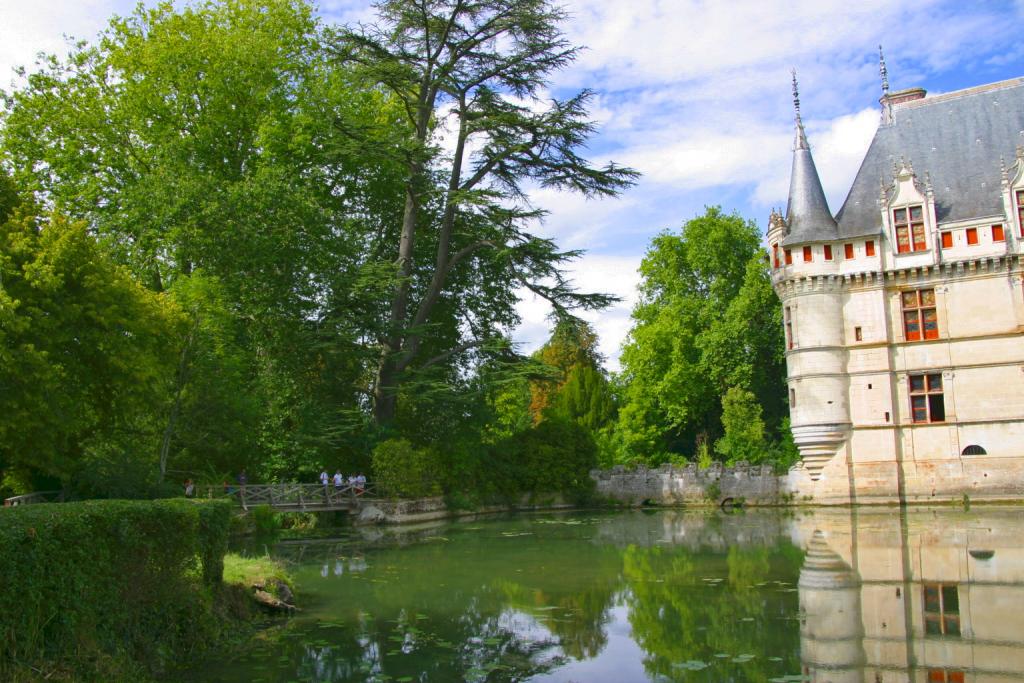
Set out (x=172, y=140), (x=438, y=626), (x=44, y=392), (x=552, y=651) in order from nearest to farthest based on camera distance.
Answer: (x=552, y=651), (x=438, y=626), (x=44, y=392), (x=172, y=140)

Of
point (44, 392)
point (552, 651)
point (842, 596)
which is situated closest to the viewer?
point (552, 651)

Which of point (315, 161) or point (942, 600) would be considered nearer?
point (942, 600)

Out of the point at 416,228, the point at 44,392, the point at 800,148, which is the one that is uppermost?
the point at 800,148

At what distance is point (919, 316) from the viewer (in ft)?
86.8

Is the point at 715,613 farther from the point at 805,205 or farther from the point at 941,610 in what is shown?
the point at 805,205

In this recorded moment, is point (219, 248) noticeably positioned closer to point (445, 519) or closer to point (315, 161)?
point (315, 161)

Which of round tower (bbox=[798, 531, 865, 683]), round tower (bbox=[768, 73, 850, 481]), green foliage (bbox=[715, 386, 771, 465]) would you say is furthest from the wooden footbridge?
green foliage (bbox=[715, 386, 771, 465])

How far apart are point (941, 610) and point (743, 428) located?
2266cm

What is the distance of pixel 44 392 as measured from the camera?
13367 millimetres

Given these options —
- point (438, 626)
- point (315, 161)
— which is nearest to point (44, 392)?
point (438, 626)

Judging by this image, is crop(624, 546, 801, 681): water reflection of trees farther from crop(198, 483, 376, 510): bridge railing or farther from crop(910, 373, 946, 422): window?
crop(910, 373, 946, 422): window

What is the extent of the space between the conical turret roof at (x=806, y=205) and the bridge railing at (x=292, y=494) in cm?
1535

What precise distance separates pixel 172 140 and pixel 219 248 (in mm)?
4032

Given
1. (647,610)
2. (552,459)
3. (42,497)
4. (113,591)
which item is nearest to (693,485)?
(552,459)
